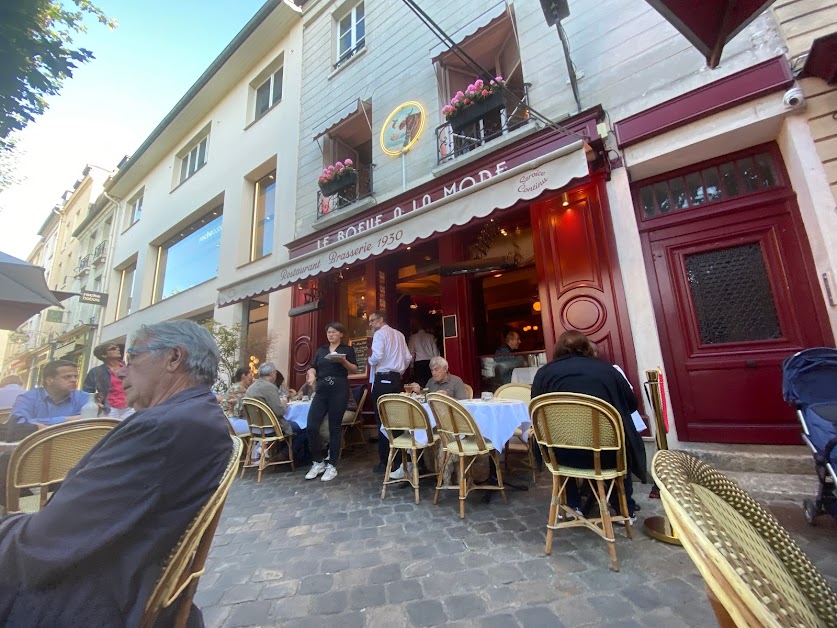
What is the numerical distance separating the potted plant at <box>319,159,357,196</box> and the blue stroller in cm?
694

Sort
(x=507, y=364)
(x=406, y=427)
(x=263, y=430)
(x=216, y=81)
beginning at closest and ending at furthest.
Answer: (x=406, y=427) → (x=263, y=430) → (x=507, y=364) → (x=216, y=81)

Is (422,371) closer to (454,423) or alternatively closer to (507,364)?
(507,364)

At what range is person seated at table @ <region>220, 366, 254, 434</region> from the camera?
16.8 feet

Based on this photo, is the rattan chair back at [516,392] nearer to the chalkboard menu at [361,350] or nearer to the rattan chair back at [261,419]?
the rattan chair back at [261,419]

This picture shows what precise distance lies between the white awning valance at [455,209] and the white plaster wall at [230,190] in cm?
341

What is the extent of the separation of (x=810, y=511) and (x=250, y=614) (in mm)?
3604

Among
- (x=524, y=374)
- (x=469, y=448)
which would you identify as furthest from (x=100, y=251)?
(x=469, y=448)

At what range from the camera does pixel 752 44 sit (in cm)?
364

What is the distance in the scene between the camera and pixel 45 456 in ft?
6.88

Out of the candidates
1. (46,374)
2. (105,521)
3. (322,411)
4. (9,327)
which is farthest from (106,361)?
(105,521)

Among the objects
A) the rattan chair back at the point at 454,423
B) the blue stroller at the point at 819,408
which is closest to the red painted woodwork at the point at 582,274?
the blue stroller at the point at 819,408

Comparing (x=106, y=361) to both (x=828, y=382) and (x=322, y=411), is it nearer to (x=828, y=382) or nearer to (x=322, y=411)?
(x=322, y=411)

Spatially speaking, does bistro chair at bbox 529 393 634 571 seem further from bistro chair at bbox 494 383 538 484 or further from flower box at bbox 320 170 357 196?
flower box at bbox 320 170 357 196

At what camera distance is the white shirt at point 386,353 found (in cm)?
458
